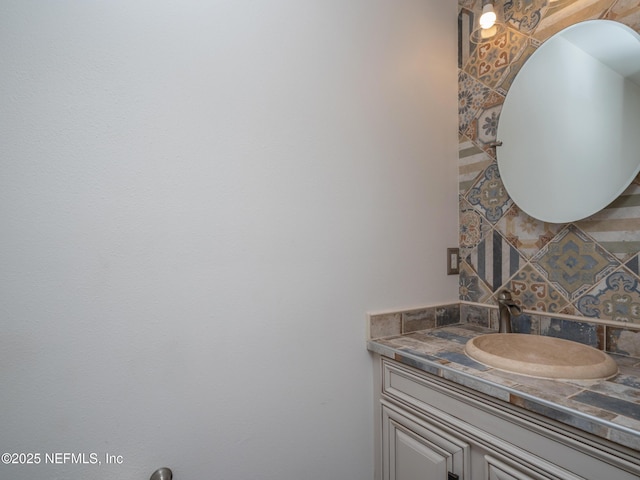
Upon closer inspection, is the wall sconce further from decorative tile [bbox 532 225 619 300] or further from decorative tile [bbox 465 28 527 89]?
Answer: decorative tile [bbox 532 225 619 300]

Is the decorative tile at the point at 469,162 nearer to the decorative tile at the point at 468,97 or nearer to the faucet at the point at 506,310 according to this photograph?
the decorative tile at the point at 468,97

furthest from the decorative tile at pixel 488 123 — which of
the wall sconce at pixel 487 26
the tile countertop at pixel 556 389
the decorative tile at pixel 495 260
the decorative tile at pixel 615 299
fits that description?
the tile countertop at pixel 556 389

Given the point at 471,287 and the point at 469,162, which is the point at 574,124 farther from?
the point at 471,287

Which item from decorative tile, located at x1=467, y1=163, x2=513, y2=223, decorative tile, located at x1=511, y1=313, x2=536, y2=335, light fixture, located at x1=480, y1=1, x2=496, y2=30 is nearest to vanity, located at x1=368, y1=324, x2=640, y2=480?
decorative tile, located at x1=511, y1=313, x2=536, y2=335

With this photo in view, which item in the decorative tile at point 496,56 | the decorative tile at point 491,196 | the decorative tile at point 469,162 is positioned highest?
the decorative tile at point 496,56

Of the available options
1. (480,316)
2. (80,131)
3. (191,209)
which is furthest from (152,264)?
(480,316)

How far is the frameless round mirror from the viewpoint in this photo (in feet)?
3.13

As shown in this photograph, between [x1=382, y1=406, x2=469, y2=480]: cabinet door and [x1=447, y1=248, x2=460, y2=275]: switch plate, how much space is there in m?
0.62

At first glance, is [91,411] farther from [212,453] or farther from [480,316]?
[480,316]

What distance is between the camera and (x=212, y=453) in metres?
0.86

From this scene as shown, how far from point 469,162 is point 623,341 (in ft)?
2.59

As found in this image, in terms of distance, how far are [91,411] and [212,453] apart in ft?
1.03

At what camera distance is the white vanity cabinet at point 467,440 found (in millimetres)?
627

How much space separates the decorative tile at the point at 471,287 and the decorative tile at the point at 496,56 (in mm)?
734
